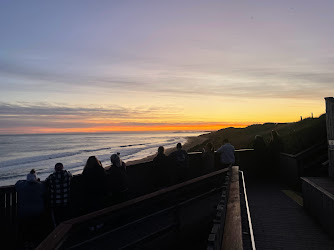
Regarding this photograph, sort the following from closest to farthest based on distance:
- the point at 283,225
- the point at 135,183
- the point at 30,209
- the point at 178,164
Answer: the point at 30,209 → the point at 283,225 → the point at 135,183 → the point at 178,164

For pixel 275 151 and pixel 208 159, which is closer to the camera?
pixel 208 159

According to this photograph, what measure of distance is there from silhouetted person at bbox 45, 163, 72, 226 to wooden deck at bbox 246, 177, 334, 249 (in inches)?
139

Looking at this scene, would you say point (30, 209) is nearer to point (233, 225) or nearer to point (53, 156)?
point (233, 225)

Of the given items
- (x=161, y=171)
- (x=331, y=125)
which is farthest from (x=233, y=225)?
(x=331, y=125)

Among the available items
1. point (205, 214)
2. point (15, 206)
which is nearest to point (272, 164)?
point (205, 214)

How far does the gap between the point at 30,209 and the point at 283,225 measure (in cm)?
499

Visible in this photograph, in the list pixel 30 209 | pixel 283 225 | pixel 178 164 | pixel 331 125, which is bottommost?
pixel 283 225

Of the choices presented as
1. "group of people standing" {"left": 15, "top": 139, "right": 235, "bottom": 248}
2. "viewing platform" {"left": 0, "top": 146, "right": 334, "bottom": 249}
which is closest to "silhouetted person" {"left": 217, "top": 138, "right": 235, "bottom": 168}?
"viewing platform" {"left": 0, "top": 146, "right": 334, "bottom": 249}

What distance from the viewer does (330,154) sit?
930 centimetres

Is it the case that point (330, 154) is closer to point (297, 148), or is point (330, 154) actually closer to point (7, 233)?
point (297, 148)

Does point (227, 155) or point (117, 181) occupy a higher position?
point (227, 155)

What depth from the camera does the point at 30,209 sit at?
539 centimetres

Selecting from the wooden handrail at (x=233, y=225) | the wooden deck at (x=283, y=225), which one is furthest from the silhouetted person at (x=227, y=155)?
the wooden handrail at (x=233, y=225)

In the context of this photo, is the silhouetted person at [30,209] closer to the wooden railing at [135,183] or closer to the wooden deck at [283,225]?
the wooden railing at [135,183]
